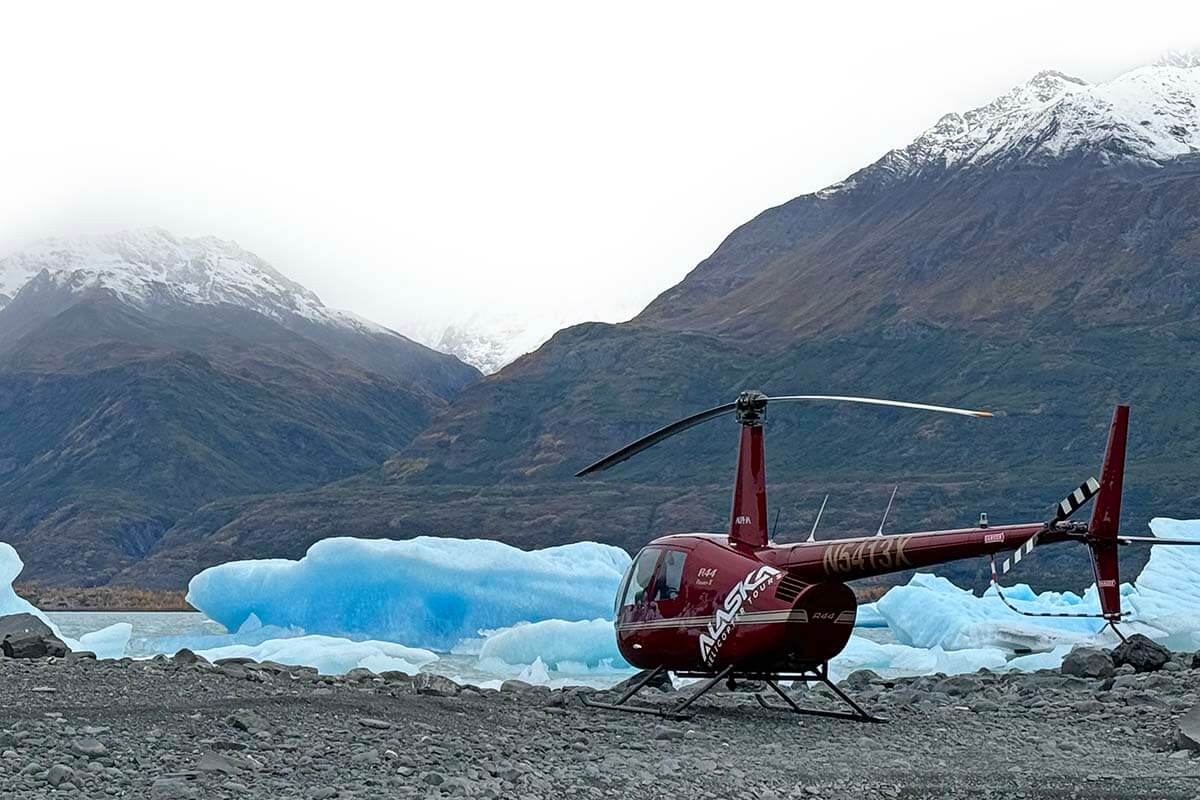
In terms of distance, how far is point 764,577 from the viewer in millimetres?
12844

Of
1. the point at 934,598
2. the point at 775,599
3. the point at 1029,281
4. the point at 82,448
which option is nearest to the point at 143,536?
the point at 82,448

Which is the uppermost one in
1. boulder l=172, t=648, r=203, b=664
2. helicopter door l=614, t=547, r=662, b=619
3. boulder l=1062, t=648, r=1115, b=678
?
helicopter door l=614, t=547, r=662, b=619

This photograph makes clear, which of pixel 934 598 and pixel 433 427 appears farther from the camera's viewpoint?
pixel 433 427

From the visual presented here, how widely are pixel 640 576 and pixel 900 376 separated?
124504 millimetres

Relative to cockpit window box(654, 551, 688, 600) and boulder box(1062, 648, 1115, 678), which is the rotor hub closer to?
cockpit window box(654, 551, 688, 600)

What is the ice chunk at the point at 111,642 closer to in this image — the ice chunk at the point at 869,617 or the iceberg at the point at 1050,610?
the iceberg at the point at 1050,610

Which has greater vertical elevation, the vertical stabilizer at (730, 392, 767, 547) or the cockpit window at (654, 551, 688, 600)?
the vertical stabilizer at (730, 392, 767, 547)

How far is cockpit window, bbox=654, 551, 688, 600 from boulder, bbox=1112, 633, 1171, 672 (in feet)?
25.2

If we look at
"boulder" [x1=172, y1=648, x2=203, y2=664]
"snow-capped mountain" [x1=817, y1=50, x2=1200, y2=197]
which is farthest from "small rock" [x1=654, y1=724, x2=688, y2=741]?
"snow-capped mountain" [x1=817, y1=50, x2=1200, y2=197]

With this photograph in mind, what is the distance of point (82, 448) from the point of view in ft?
544

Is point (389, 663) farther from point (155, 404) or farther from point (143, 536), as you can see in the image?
point (155, 404)

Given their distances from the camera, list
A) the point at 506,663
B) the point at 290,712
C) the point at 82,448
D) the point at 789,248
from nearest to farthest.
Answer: the point at 290,712 → the point at 506,663 → the point at 82,448 → the point at 789,248

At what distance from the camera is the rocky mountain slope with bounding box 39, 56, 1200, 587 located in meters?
108

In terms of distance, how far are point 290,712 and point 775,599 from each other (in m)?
4.23
